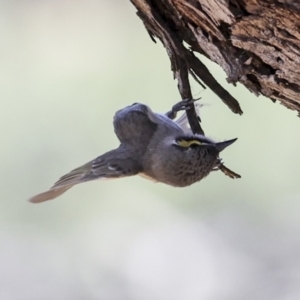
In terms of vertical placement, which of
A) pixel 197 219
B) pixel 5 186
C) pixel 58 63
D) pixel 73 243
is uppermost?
pixel 58 63

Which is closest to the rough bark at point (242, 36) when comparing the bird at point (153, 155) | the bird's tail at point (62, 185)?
the bird at point (153, 155)

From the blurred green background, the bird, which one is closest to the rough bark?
the bird

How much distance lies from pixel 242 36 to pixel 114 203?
2746 millimetres

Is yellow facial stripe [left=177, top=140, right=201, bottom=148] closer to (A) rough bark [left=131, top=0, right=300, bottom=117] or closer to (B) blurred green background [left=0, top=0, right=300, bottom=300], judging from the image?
(A) rough bark [left=131, top=0, right=300, bottom=117]

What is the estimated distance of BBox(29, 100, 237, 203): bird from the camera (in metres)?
2.02

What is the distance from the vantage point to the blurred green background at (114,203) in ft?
12.8

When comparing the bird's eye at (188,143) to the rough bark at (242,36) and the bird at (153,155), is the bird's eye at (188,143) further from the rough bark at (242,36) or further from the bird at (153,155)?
the rough bark at (242,36)

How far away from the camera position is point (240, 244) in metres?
4.00

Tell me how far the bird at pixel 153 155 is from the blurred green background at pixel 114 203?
1.54 metres

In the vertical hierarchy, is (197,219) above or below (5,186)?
below

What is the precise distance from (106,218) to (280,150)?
123 centimetres

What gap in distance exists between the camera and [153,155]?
7.37 feet

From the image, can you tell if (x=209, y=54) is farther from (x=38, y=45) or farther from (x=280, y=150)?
(x=38, y=45)

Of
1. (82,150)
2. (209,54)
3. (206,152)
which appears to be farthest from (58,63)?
(209,54)
